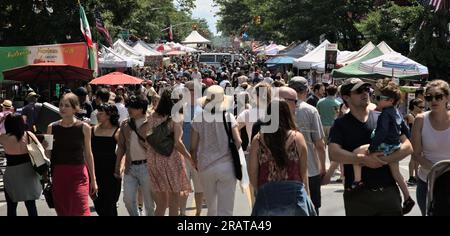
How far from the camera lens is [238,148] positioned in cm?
807

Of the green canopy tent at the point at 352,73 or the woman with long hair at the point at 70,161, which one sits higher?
the green canopy tent at the point at 352,73

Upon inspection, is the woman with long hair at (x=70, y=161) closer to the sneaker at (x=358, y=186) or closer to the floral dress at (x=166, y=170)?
the floral dress at (x=166, y=170)

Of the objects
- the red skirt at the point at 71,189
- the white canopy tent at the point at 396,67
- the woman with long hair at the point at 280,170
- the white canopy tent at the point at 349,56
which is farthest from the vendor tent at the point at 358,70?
the woman with long hair at the point at 280,170

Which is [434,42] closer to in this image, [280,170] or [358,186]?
[358,186]

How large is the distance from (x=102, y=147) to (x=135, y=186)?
581 mm

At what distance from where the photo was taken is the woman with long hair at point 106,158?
28.4 feet

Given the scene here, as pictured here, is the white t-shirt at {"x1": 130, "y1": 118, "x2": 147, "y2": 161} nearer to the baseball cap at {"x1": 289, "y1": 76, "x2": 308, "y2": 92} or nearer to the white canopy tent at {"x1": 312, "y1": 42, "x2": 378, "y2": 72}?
the baseball cap at {"x1": 289, "y1": 76, "x2": 308, "y2": 92}

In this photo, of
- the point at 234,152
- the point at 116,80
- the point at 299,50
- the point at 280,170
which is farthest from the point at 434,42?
the point at 280,170

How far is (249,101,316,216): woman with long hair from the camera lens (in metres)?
5.83

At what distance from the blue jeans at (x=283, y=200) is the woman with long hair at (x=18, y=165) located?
139 inches

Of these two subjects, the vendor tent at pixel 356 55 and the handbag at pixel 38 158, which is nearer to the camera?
the handbag at pixel 38 158

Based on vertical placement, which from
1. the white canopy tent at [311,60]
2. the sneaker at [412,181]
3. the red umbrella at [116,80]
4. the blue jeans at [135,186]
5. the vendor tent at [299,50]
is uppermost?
the vendor tent at [299,50]

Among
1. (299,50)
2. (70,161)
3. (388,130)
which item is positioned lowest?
(70,161)

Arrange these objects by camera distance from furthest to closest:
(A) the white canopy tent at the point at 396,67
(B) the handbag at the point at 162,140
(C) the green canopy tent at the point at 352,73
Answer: (C) the green canopy tent at the point at 352,73, (A) the white canopy tent at the point at 396,67, (B) the handbag at the point at 162,140
